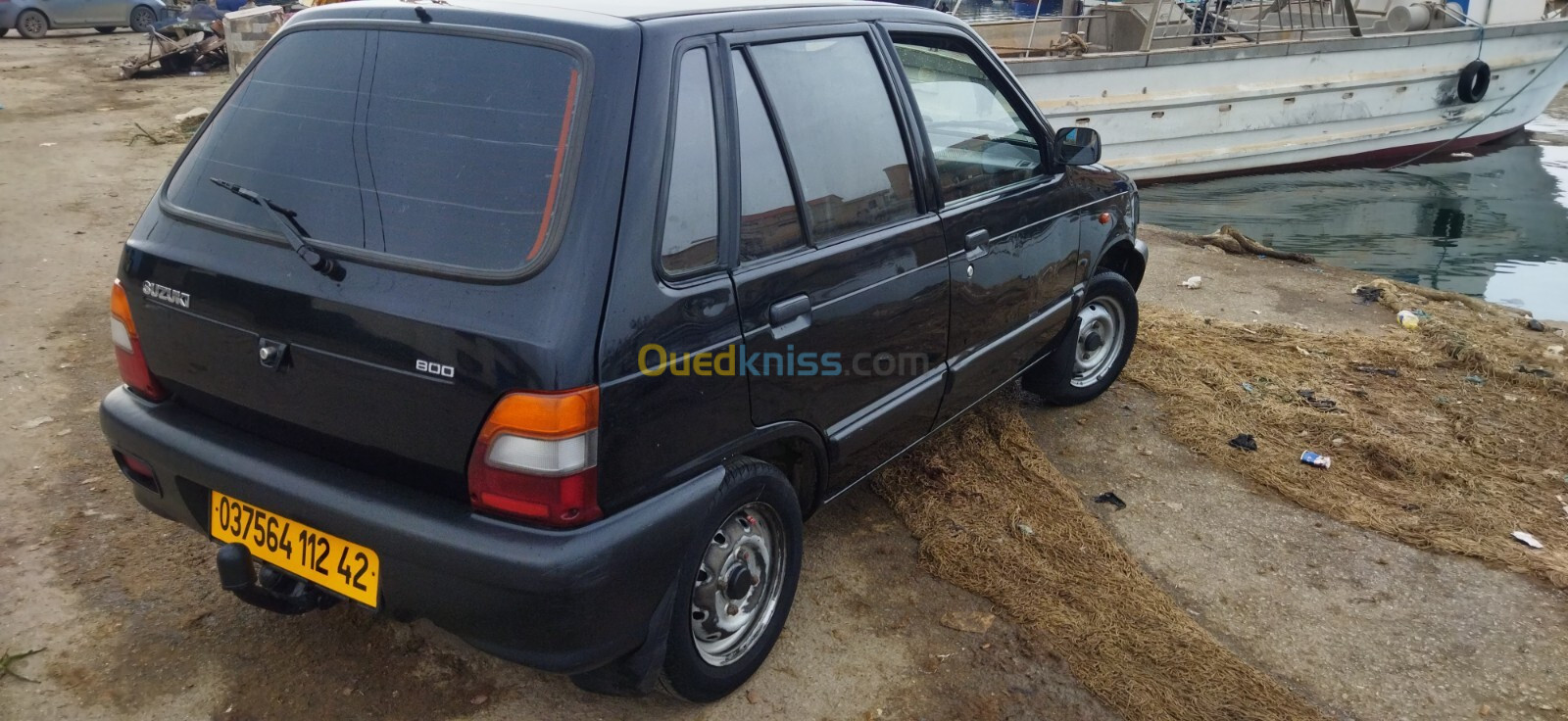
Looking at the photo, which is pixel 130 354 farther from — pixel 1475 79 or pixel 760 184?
pixel 1475 79

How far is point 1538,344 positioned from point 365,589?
268 inches

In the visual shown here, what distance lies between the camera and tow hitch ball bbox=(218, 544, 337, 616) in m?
2.41

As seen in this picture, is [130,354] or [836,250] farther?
[836,250]

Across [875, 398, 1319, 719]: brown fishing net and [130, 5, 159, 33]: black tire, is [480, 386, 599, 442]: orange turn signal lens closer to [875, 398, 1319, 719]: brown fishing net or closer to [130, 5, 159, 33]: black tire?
[875, 398, 1319, 719]: brown fishing net

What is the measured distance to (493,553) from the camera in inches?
86.1

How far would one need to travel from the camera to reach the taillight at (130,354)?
272cm

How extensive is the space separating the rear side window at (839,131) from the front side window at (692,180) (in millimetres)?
277

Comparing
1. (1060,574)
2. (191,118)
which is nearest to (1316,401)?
(1060,574)

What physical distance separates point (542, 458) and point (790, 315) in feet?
2.71

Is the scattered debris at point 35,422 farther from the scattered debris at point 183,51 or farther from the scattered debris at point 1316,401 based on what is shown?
the scattered debris at point 183,51

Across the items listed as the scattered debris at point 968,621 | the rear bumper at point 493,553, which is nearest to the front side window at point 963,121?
the scattered debris at point 968,621

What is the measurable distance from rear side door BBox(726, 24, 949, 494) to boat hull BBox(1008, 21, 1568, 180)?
29.5 feet

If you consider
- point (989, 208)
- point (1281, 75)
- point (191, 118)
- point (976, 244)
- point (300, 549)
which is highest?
point (1281, 75)

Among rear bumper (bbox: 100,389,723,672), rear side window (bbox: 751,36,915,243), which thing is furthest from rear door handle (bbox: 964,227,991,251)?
rear bumper (bbox: 100,389,723,672)
